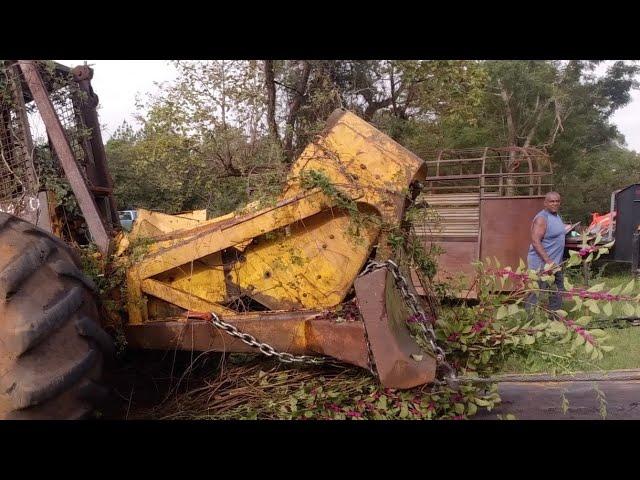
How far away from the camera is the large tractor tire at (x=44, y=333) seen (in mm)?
2273

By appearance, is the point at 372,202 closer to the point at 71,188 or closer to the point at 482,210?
the point at 71,188

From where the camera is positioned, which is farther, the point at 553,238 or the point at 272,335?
the point at 553,238

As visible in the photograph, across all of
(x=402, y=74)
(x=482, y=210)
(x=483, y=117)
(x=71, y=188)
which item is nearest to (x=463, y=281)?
(x=71, y=188)

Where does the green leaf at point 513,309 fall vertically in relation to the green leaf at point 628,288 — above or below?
below

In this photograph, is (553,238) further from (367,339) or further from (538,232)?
(367,339)

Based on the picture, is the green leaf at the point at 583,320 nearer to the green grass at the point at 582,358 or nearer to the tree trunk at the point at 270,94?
the green grass at the point at 582,358

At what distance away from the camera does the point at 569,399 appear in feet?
11.3

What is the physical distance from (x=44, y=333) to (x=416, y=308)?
1.90 m

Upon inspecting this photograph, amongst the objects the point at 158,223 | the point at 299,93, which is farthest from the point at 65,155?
the point at 299,93

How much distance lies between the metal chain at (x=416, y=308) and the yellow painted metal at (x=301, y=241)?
7.5 inches

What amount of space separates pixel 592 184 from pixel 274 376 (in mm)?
21071

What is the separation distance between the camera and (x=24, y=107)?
11.2ft

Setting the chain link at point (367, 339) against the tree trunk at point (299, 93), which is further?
the tree trunk at point (299, 93)

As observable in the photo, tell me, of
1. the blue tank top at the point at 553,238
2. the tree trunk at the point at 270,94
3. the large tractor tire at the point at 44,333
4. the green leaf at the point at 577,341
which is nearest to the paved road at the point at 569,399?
the green leaf at the point at 577,341
